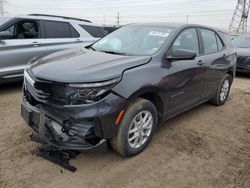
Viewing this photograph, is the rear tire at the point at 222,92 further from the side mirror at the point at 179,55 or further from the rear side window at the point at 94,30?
the rear side window at the point at 94,30

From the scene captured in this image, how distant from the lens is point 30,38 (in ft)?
18.7

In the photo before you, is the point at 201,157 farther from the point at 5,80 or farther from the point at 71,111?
the point at 5,80

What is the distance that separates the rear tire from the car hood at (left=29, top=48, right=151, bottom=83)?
8.40 ft

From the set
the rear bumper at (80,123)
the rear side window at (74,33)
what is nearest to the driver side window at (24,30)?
the rear side window at (74,33)

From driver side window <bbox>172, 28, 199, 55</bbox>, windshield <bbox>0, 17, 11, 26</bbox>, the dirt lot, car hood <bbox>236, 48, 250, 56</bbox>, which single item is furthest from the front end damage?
car hood <bbox>236, 48, 250, 56</bbox>

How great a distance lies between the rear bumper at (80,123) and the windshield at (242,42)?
8770 millimetres

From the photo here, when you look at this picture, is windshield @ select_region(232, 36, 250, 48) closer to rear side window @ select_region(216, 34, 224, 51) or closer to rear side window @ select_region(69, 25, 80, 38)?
rear side window @ select_region(216, 34, 224, 51)

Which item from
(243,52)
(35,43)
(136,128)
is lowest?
(136,128)

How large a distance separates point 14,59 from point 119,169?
3.68 meters

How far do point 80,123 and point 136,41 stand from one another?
1.72 meters

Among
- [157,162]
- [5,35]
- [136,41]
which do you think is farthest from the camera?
[5,35]

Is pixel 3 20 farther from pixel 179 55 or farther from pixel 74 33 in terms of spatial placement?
pixel 179 55

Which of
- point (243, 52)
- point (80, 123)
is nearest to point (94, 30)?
point (80, 123)

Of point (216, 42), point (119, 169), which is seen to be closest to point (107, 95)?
point (119, 169)
